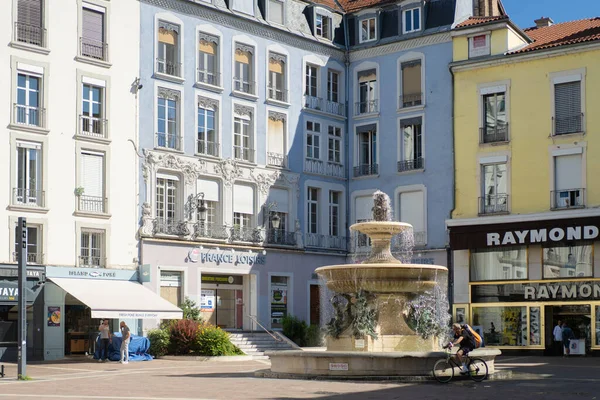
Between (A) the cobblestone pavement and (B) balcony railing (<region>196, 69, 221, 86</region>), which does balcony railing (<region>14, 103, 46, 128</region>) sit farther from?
(A) the cobblestone pavement

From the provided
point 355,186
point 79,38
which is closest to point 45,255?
point 79,38

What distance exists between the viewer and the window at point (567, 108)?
4331cm

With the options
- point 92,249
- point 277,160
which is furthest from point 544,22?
point 92,249

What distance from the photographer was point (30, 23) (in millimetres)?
39031

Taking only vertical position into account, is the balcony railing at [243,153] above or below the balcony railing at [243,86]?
below

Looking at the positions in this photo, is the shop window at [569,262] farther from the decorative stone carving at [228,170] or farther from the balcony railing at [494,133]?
the decorative stone carving at [228,170]

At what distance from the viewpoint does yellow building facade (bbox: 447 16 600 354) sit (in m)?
42.5

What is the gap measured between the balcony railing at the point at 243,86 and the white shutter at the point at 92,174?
7.61 meters

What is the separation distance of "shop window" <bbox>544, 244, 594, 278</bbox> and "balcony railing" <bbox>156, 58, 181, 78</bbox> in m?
16.4

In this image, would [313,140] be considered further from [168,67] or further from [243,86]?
[168,67]

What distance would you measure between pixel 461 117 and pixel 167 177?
12842 mm

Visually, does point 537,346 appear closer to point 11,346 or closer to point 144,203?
point 144,203

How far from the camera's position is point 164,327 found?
1594 inches

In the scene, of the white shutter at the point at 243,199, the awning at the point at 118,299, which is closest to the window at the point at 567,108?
the white shutter at the point at 243,199
